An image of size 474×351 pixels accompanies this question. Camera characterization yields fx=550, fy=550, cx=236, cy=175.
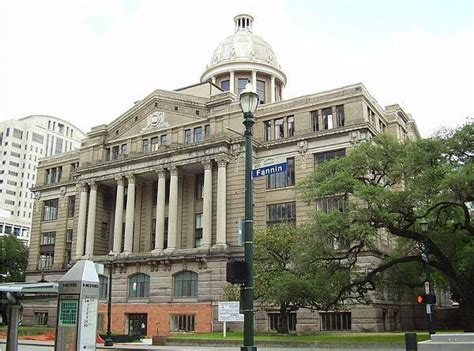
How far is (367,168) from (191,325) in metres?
26.4

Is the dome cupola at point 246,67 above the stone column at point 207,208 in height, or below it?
above

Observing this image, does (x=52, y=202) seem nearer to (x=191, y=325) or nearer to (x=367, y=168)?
(x=191, y=325)

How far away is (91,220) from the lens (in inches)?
2479

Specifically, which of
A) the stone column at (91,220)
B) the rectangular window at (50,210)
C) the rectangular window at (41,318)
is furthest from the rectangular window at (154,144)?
the rectangular window at (41,318)

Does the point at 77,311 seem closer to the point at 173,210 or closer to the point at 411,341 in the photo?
the point at 411,341

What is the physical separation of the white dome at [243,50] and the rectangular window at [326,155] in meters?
29.7

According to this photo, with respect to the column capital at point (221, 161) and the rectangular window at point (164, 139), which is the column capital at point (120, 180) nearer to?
the rectangular window at point (164, 139)

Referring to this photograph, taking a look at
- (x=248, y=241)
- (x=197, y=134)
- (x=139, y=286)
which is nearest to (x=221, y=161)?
(x=197, y=134)

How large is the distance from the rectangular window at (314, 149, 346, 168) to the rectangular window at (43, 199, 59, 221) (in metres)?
38.7

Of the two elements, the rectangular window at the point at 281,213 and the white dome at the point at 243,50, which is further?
the white dome at the point at 243,50

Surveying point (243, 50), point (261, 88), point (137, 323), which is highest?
point (243, 50)

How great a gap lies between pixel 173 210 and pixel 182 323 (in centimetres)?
1131

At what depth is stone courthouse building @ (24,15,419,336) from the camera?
5047 cm

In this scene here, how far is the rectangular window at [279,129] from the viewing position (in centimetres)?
5423
